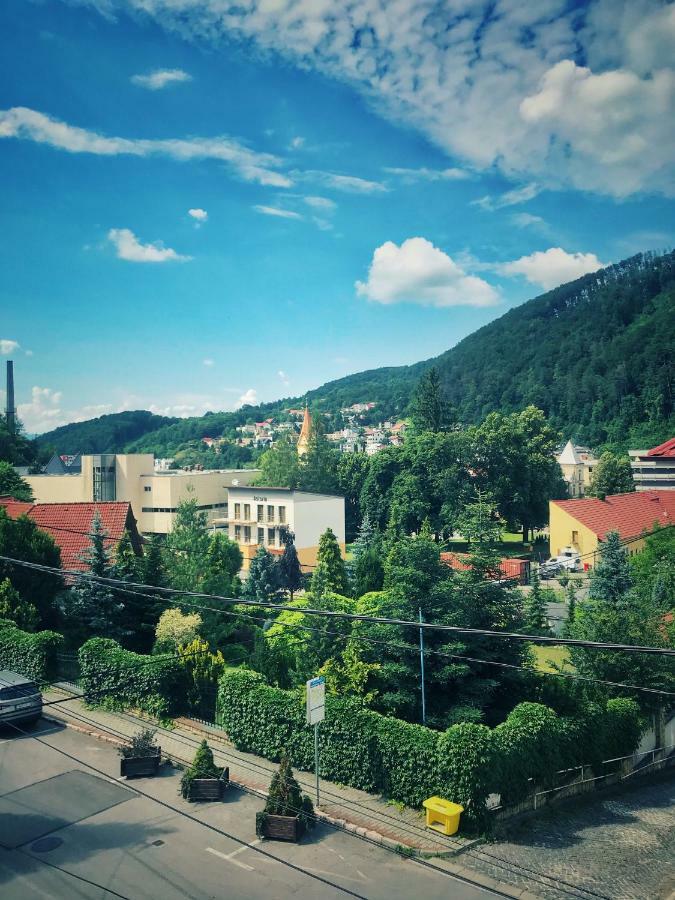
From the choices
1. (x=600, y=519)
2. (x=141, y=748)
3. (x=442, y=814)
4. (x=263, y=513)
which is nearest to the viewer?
(x=442, y=814)

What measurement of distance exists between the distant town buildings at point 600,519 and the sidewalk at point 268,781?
31.8 metres

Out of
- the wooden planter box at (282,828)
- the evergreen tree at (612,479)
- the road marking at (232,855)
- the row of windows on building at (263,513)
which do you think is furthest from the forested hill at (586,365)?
the road marking at (232,855)

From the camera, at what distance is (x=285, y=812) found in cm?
1185

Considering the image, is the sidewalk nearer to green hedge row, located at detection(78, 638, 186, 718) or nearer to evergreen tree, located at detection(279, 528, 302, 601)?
green hedge row, located at detection(78, 638, 186, 718)

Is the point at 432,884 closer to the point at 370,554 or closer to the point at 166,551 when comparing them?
the point at 166,551

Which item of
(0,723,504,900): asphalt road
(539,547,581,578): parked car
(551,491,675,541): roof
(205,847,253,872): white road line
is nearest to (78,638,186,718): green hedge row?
(0,723,504,900): asphalt road

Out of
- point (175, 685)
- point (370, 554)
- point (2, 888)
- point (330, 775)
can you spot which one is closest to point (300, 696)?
point (330, 775)

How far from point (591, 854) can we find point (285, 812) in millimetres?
5305

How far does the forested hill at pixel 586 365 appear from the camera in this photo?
122 meters

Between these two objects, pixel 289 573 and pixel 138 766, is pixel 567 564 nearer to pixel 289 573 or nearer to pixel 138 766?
pixel 289 573

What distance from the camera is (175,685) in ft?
57.1

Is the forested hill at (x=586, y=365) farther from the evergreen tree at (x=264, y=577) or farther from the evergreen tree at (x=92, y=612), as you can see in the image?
the evergreen tree at (x=92, y=612)

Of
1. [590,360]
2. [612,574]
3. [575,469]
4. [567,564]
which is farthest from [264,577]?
[590,360]

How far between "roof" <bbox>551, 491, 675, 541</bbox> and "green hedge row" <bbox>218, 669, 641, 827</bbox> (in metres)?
29.2
